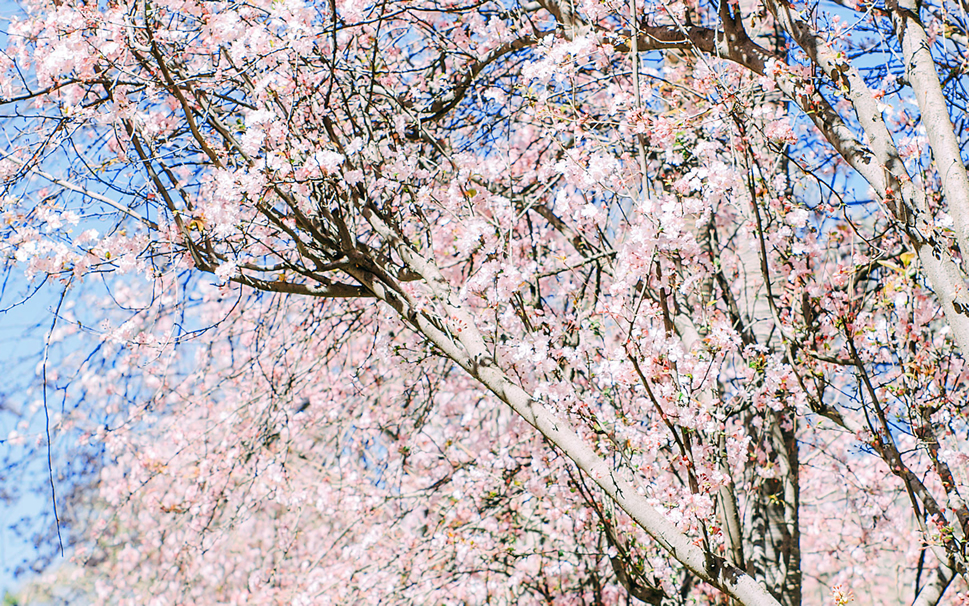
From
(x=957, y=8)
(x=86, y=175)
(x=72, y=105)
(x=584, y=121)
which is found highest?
(x=957, y=8)

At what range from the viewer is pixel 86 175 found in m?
2.94

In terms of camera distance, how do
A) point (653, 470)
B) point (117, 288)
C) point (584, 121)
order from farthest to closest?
point (117, 288), point (584, 121), point (653, 470)

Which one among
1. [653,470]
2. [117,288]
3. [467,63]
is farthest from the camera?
[117,288]

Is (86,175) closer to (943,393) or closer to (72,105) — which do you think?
(72,105)

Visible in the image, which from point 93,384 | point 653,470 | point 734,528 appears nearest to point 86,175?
point 653,470

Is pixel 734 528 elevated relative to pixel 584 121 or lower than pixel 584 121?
lower

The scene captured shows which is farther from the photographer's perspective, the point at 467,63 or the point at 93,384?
the point at 93,384

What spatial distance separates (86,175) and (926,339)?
403 cm

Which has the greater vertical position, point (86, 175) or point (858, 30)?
point (858, 30)

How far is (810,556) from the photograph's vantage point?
8.81 m

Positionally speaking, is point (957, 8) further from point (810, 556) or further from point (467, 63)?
point (810, 556)

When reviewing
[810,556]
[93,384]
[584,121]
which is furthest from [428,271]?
[810,556]

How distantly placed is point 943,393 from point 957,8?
1708mm

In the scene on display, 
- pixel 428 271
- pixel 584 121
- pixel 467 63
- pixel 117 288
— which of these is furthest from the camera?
pixel 117 288
